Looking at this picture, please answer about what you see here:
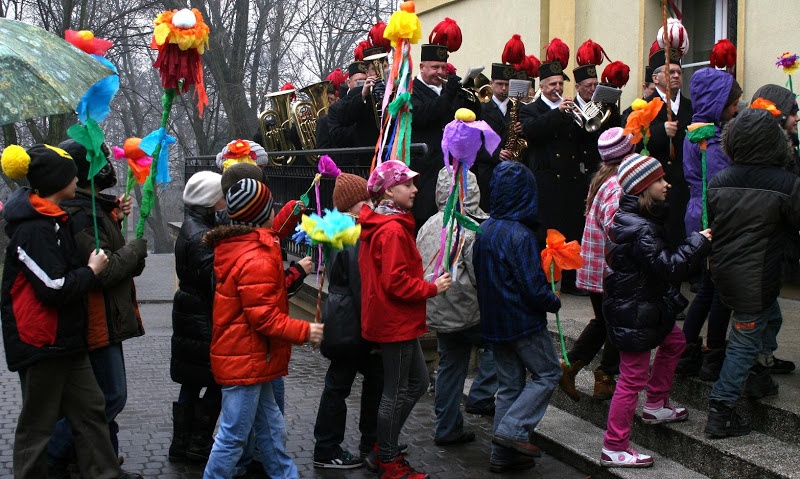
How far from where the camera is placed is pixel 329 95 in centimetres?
1262

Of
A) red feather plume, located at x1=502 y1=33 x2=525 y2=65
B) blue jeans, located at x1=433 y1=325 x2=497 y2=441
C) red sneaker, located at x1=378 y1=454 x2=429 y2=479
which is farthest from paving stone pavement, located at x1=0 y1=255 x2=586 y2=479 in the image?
red feather plume, located at x1=502 y1=33 x2=525 y2=65

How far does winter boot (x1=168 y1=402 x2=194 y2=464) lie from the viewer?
613cm

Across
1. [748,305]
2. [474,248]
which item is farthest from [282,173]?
[748,305]

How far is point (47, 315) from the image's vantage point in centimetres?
513

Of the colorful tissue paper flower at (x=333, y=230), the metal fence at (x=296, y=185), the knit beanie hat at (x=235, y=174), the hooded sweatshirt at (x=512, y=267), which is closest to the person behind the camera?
the colorful tissue paper flower at (x=333, y=230)

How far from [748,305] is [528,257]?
4.07ft

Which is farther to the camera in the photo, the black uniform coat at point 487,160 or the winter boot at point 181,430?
the black uniform coat at point 487,160

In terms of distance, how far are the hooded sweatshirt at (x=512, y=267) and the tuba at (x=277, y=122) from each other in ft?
25.7

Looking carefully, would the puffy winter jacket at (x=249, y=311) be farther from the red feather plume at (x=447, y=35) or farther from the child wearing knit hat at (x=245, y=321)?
the red feather plume at (x=447, y=35)

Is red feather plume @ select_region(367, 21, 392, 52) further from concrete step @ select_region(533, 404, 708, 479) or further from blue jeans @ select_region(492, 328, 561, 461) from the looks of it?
blue jeans @ select_region(492, 328, 561, 461)

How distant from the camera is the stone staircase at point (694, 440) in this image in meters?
5.32

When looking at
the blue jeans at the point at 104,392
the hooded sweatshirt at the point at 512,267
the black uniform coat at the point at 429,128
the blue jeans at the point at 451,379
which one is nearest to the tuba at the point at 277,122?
the black uniform coat at the point at 429,128

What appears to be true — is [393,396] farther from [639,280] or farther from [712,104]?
[712,104]

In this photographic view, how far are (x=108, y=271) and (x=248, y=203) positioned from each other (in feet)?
3.15
